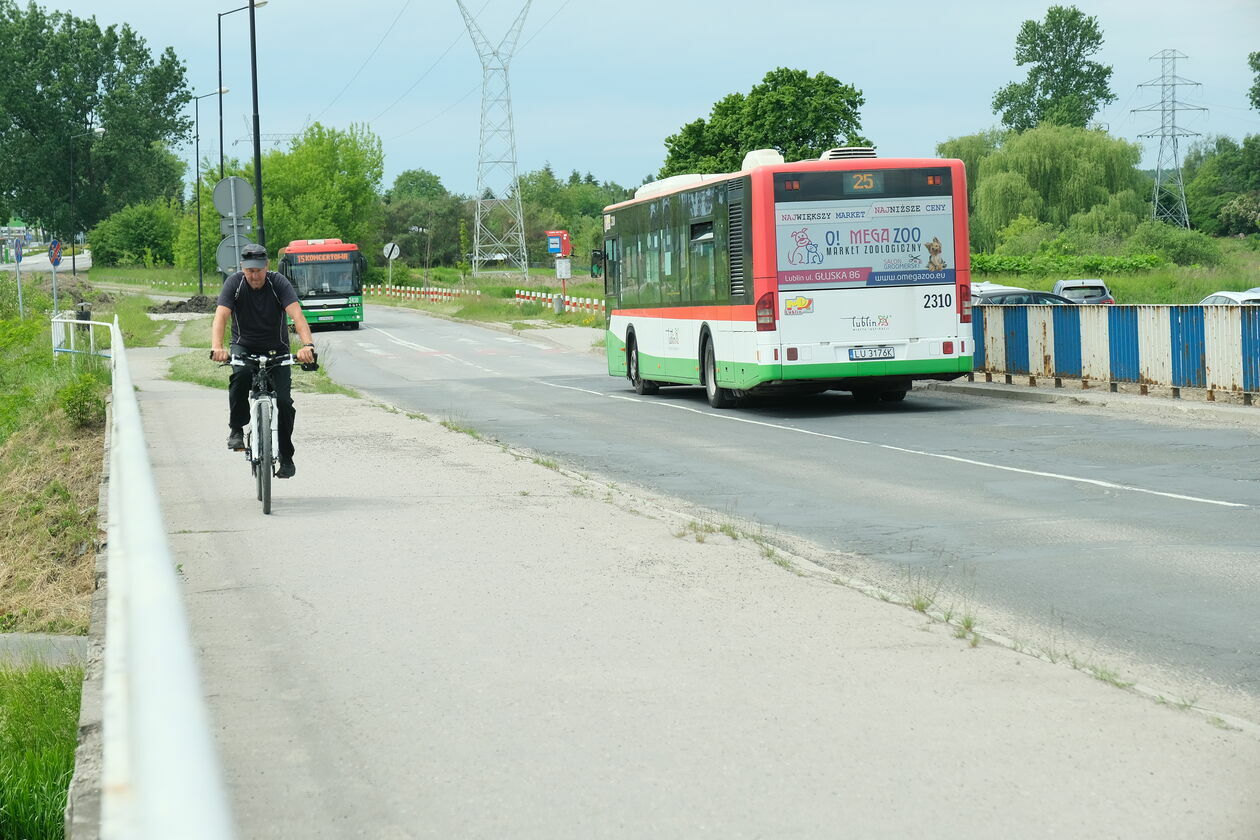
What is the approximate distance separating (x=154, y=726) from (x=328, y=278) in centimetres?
5454

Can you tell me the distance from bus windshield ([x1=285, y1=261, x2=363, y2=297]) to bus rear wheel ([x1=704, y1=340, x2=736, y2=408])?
34872 millimetres

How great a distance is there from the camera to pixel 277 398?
10.7 meters

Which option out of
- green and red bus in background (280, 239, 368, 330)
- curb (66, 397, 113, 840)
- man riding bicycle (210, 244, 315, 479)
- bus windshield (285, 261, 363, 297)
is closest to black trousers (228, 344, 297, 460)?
man riding bicycle (210, 244, 315, 479)

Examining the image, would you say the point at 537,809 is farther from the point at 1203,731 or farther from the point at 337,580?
the point at 337,580

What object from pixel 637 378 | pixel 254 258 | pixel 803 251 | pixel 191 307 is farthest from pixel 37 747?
pixel 191 307

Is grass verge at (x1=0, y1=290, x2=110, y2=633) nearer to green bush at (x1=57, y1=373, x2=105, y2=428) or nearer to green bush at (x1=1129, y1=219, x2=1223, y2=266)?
green bush at (x1=57, y1=373, x2=105, y2=428)

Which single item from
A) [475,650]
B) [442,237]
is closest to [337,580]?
[475,650]

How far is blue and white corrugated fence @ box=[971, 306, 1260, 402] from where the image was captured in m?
18.1

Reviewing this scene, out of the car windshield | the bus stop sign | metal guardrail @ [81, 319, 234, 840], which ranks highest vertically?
the bus stop sign

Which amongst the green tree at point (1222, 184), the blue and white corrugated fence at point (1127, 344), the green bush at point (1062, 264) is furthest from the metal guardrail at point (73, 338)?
the green tree at point (1222, 184)

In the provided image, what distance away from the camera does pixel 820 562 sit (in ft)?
29.1

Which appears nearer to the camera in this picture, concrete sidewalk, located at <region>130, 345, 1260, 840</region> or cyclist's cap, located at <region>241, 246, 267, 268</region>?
concrete sidewalk, located at <region>130, 345, 1260, 840</region>

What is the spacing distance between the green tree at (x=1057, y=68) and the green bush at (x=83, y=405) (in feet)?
331

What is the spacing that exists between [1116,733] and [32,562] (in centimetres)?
1171
